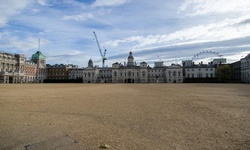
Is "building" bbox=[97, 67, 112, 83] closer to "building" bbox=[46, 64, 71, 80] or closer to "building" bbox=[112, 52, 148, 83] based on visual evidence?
"building" bbox=[112, 52, 148, 83]

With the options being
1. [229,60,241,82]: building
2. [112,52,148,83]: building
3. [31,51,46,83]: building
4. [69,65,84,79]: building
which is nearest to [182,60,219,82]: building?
[229,60,241,82]: building

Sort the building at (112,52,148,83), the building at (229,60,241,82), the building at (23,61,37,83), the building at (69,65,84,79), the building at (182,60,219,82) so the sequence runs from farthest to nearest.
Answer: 1. the building at (69,65,84,79)
2. the building at (112,52,148,83)
3. the building at (182,60,219,82)
4. the building at (23,61,37,83)
5. the building at (229,60,241,82)

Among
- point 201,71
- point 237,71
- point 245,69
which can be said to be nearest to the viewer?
point 245,69

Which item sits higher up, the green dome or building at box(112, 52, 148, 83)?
the green dome

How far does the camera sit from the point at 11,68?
334 feet

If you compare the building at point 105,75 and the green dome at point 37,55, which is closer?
the green dome at point 37,55

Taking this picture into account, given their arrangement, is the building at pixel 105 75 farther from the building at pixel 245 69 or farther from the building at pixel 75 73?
the building at pixel 245 69

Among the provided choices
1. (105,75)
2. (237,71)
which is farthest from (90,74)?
(237,71)

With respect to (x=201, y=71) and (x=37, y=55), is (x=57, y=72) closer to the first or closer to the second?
(x=37, y=55)

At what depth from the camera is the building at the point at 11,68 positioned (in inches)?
3762

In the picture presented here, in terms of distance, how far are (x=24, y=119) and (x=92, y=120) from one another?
10.6 feet

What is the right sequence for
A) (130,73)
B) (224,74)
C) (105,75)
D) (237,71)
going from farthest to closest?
(105,75) → (130,73) → (237,71) → (224,74)

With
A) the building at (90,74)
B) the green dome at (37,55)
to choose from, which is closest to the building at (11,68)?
the green dome at (37,55)

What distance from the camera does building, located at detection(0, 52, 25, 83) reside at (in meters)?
95.6
